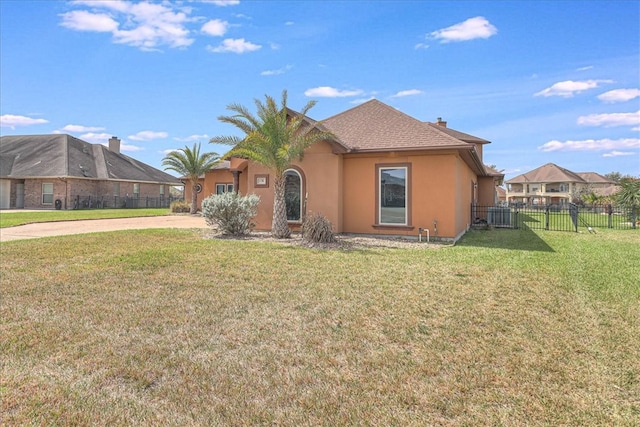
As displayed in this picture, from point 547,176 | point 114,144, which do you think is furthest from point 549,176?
point 114,144

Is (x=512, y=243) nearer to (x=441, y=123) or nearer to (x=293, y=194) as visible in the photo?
(x=293, y=194)

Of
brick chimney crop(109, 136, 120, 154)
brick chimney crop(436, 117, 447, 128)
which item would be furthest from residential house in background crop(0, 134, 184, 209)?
brick chimney crop(436, 117, 447, 128)

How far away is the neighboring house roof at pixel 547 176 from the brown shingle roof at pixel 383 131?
6072 centimetres

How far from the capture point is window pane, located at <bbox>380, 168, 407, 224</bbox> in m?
12.7

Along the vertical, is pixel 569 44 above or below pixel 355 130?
above

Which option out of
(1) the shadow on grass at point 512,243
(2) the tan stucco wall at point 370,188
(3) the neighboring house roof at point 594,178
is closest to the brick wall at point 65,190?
(2) the tan stucco wall at point 370,188

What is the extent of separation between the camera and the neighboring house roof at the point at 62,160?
3180 cm

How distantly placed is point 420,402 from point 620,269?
760cm

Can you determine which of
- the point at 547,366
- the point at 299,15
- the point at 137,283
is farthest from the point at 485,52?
the point at 137,283

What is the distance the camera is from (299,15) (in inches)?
457

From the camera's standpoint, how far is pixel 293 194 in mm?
13875

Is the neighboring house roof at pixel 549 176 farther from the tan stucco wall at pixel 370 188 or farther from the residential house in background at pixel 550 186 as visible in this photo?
the tan stucco wall at pixel 370 188

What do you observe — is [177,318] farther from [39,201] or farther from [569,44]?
[39,201]

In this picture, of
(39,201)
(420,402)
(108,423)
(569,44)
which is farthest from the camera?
(39,201)
